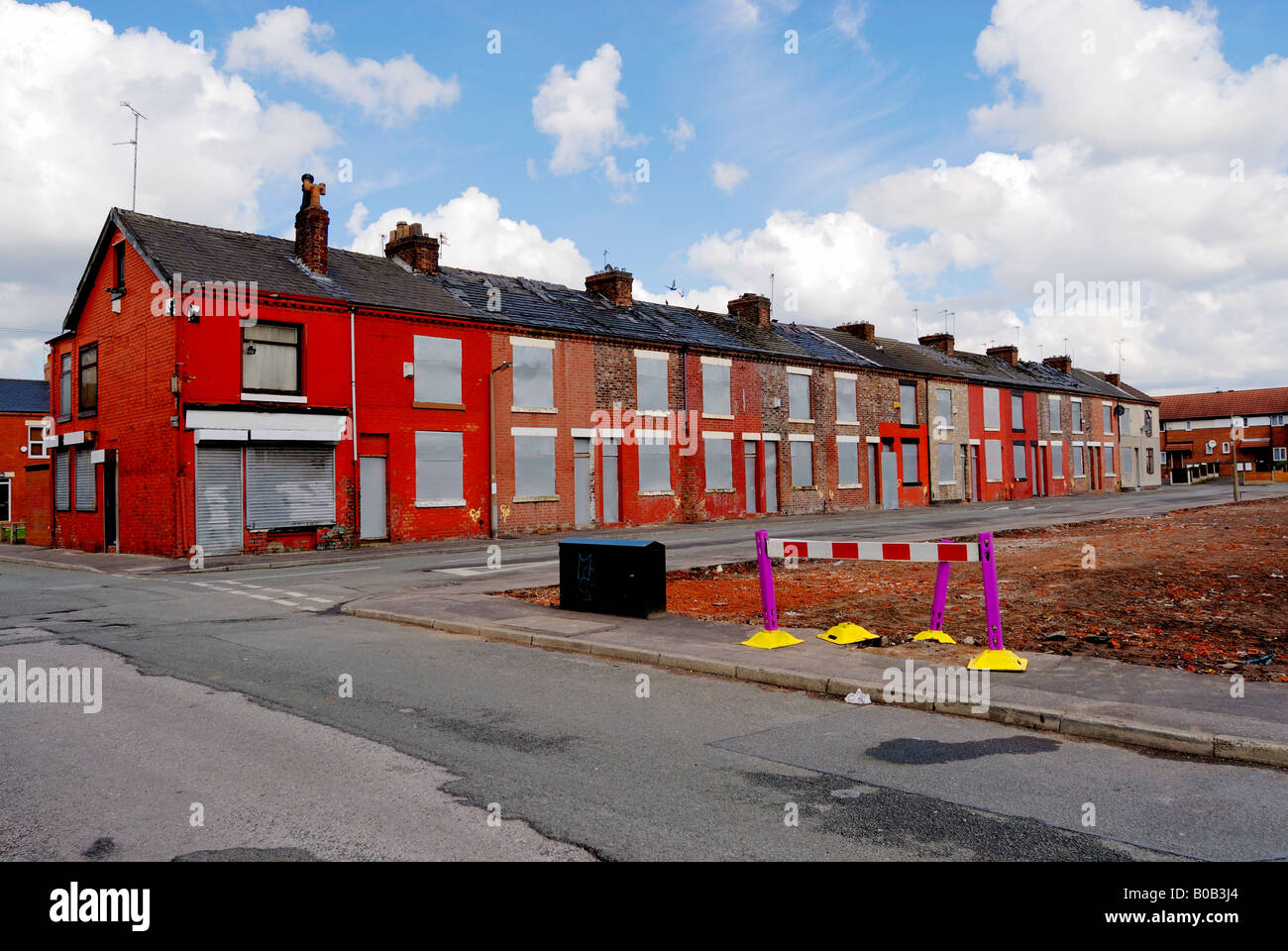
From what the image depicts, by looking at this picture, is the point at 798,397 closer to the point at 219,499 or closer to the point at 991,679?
the point at 219,499

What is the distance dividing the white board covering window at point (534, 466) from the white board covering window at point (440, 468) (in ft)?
6.81

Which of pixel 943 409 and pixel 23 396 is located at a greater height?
pixel 23 396

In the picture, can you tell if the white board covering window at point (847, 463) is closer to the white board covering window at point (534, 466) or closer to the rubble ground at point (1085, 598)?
the white board covering window at point (534, 466)

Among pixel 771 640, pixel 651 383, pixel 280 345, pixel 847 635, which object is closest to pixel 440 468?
pixel 280 345

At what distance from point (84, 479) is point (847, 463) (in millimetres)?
29701

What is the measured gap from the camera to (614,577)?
1155 centimetres

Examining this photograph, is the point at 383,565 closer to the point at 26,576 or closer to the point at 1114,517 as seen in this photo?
the point at 26,576

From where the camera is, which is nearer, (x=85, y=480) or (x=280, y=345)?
(x=280, y=345)

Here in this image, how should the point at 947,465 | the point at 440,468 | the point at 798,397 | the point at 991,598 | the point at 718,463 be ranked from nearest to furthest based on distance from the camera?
the point at 991,598 → the point at 440,468 → the point at 718,463 → the point at 798,397 → the point at 947,465

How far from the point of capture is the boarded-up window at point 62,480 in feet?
93.1

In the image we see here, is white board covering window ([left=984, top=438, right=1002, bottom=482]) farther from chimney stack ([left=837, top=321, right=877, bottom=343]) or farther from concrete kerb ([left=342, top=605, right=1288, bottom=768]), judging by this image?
concrete kerb ([left=342, top=605, right=1288, bottom=768])

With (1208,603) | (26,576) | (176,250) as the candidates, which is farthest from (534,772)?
Answer: (176,250)

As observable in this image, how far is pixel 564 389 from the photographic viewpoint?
2998cm
